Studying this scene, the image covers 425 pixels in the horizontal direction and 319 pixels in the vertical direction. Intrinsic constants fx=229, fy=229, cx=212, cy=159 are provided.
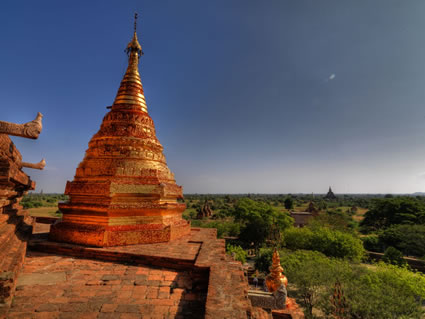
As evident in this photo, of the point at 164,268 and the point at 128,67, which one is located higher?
the point at 128,67

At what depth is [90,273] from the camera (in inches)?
204

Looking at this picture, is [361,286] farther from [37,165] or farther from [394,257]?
[37,165]

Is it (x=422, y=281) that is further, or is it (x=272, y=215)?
(x=272, y=215)

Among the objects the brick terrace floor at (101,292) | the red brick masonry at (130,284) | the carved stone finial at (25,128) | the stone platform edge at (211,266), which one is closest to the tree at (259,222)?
the stone platform edge at (211,266)

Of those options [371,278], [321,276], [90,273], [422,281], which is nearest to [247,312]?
[90,273]

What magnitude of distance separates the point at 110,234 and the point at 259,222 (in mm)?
25901

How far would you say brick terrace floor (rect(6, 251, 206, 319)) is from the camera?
12.1ft

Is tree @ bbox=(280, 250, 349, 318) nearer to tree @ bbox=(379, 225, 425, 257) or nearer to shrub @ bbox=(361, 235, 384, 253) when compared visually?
tree @ bbox=(379, 225, 425, 257)

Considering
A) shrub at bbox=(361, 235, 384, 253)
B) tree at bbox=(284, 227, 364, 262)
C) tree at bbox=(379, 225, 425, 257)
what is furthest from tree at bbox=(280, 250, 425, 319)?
shrub at bbox=(361, 235, 384, 253)

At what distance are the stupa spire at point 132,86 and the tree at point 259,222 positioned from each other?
24.2 meters

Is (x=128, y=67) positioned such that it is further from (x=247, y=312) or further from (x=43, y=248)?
(x=247, y=312)

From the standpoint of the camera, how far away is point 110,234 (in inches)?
270

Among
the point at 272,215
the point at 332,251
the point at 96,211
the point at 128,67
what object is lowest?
the point at 332,251

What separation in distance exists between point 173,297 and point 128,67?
9.38m
